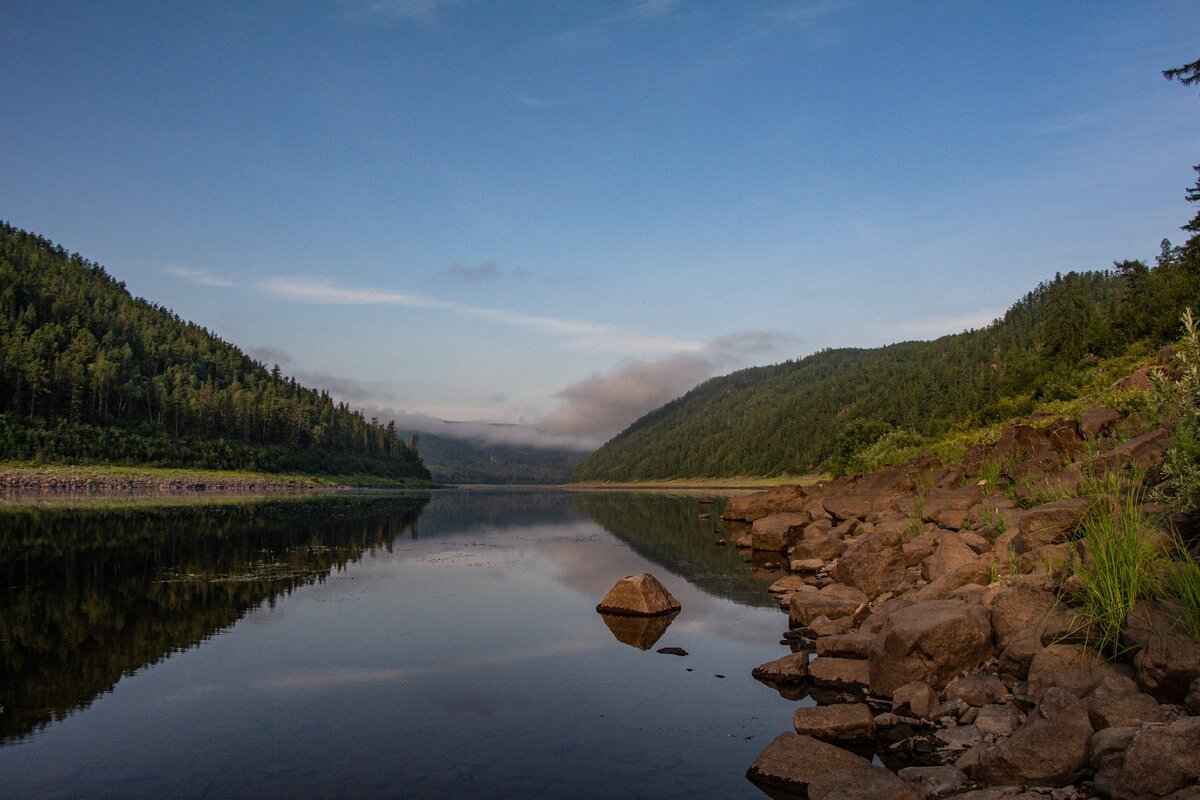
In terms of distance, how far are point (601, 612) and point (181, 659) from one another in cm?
1296

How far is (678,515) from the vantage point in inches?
3319

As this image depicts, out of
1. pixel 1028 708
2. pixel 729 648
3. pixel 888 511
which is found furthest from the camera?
pixel 888 511

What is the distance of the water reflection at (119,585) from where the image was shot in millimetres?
16484

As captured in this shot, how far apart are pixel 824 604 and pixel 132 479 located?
123773 millimetres

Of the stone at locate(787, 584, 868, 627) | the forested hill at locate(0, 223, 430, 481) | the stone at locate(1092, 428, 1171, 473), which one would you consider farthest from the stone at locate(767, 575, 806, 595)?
the forested hill at locate(0, 223, 430, 481)

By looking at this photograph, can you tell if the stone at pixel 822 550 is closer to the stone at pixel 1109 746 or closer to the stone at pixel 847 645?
the stone at pixel 847 645

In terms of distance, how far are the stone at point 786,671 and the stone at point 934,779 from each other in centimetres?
615

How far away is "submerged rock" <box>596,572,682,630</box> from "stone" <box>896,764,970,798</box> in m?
14.5

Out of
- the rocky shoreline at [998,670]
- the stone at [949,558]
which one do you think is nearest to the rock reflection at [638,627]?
the rocky shoreline at [998,670]

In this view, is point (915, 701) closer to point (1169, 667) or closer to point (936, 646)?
point (936, 646)

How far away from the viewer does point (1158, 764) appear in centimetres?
798

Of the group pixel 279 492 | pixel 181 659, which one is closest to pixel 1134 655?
pixel 181 659

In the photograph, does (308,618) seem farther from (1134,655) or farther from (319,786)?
(1134,655)

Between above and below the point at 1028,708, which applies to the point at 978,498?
above
